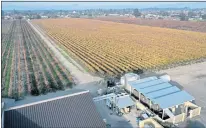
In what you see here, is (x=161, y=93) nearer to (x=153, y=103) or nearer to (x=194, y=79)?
(x=153, y=103)

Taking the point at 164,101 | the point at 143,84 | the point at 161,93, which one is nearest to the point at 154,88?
the point at 161,93

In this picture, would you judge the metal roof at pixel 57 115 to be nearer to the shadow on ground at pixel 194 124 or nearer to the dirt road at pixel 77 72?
the shadow on ground at pixel 194 124

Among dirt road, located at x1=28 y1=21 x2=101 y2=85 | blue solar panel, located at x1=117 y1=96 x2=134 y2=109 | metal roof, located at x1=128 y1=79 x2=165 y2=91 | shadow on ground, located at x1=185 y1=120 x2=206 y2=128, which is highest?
metal roof, located at x1=128 y1=79 x2=165 y2=91

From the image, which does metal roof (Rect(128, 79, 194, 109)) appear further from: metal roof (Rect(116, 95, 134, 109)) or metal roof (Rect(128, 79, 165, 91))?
metal roof (Rect(116, 95, 134, 109))

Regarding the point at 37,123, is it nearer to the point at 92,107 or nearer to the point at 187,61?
the point at 92,107

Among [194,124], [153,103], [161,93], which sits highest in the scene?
[161,93]

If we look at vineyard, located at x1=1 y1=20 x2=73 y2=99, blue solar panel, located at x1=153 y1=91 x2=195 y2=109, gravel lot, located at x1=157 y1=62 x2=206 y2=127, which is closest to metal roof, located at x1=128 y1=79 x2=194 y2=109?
blue solar panel, located at x1=153 y1=91 x2=195 y2=109

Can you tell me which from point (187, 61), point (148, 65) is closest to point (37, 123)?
point (148, 65)

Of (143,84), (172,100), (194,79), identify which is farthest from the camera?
(194,79)
